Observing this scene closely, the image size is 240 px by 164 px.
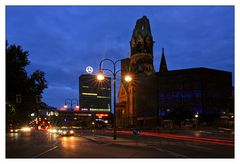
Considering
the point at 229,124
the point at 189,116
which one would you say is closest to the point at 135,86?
the point at 189,116

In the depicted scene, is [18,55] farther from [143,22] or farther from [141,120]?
[143,22]

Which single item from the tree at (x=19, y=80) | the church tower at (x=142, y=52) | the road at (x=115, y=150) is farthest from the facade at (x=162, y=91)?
the road at (x=115, y=150)

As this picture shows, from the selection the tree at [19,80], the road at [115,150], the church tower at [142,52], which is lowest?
the road at [115,150]

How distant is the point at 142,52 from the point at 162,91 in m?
21.5

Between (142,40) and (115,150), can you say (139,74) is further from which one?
(115,150)

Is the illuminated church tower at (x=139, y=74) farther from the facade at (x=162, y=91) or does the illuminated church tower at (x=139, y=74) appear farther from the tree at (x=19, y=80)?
the tree at (x=19, y=80)

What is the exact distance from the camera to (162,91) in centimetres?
15550

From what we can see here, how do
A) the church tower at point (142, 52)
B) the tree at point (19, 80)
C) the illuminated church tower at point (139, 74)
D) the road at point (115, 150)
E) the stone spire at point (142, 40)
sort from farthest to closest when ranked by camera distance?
the stone spire at point (142, 40) < the church tower at point (142, 52) < the illuminated church tower at point (139, 74) < the tree at point (19, 80) < the road at point (115, 150)

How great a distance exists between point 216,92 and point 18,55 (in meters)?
106

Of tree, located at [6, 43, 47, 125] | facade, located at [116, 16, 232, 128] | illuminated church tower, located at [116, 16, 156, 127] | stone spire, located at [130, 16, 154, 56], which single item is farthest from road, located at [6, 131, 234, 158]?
stone spire, located at [130, 16, 154, 56]

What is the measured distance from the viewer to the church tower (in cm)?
16738

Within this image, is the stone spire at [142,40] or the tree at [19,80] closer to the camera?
the tree at [19,80]

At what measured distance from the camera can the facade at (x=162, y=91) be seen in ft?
469
